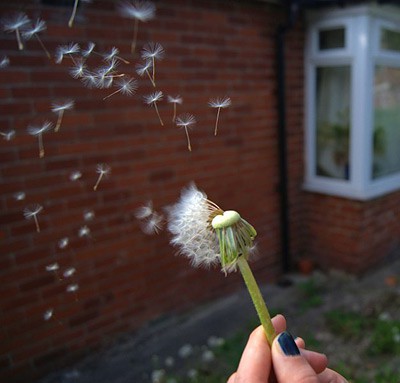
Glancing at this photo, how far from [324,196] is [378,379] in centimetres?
229

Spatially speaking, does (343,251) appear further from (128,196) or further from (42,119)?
(42,119)

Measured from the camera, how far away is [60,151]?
2.89 meters

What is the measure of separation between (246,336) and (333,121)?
258 centimetres

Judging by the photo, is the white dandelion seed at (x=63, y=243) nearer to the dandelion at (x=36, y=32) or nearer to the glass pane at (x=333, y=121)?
the dandelion at (x=36, y=32)

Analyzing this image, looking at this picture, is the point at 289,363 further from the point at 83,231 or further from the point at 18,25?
the point at 83,231

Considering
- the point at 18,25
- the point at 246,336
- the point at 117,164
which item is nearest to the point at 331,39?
the point at 117,164

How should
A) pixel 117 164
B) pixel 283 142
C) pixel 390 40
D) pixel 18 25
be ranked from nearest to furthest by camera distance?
pixel 18 25
pixel 117 164
pixel 283 142
pixel 390 40

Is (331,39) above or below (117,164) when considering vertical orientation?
above

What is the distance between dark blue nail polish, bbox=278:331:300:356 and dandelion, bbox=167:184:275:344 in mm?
36

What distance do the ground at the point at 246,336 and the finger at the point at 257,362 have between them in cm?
206

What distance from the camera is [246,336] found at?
3.51 meters

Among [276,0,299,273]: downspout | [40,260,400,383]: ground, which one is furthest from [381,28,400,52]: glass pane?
[40,260,400,383]: ground

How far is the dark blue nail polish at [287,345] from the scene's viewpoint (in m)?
1.04

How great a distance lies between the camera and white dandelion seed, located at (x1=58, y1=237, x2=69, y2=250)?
288cm
